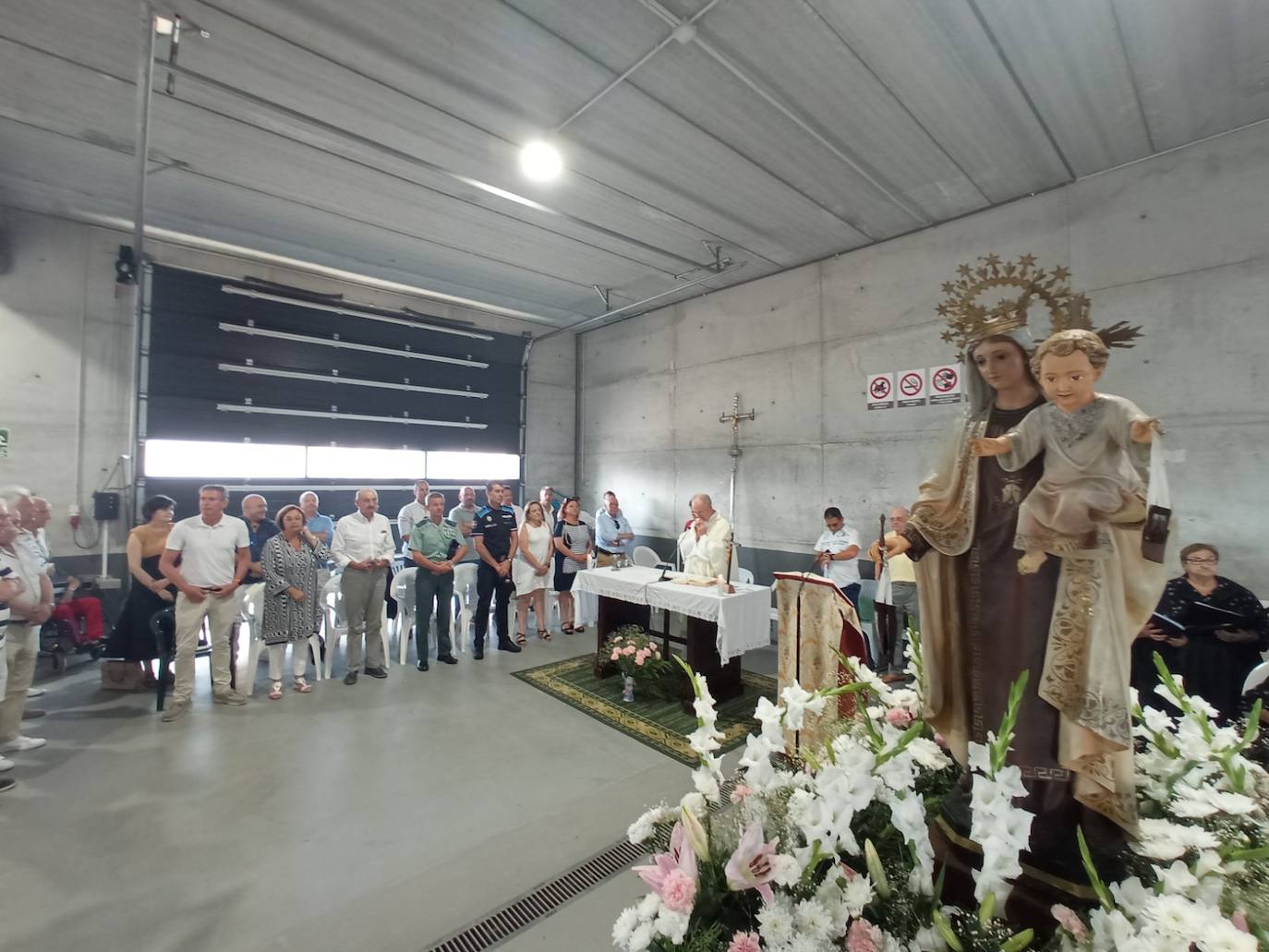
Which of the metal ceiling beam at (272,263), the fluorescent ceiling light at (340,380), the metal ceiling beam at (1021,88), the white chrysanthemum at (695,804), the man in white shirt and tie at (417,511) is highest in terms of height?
the metal ceiling beam at (272,263)

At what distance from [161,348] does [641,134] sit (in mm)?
5765

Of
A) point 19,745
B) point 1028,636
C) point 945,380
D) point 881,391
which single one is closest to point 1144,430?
point 1028,636

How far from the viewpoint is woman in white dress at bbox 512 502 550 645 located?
621cm

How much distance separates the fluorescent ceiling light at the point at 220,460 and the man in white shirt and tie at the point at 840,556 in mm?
6492

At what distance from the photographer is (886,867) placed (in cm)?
130

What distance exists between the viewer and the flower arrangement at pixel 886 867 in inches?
38.4

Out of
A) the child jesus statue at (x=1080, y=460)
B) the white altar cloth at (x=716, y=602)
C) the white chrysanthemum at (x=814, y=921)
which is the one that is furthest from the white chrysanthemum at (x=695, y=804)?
the white altar cloth at (x=716, y=602)

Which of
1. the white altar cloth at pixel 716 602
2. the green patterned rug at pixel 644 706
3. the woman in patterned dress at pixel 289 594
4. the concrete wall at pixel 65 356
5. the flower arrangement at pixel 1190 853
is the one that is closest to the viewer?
the flower arrangement at pixel 1190 853

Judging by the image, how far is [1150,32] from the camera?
3289 mm

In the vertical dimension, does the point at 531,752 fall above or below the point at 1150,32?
below

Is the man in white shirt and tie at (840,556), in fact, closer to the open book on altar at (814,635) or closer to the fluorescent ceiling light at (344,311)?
the open book on altar at (814,635)

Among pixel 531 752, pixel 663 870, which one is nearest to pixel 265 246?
pixel 531 752

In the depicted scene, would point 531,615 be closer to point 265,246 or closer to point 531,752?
point 531,752

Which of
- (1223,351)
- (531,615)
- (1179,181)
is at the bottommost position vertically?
(531,615)
